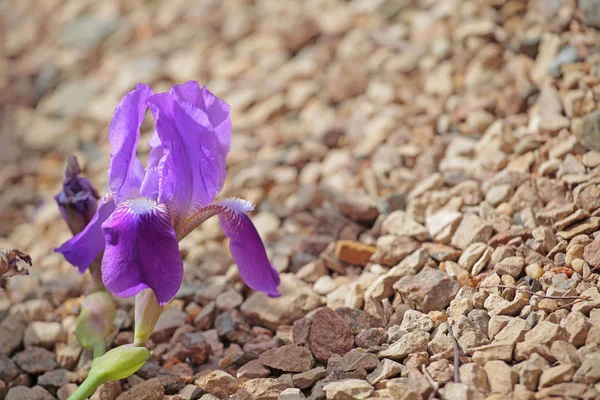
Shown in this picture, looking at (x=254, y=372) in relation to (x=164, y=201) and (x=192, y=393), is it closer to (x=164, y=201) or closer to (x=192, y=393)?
(x=192, y=393)

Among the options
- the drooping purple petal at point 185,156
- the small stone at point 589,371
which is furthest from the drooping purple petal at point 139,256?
the small stone at point 589,371

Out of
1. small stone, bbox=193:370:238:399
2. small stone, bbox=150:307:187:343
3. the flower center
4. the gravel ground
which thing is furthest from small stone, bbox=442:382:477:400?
small stone, bbox=150:307:187:343

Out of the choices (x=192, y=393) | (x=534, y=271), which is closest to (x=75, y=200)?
(x=192, y=393)

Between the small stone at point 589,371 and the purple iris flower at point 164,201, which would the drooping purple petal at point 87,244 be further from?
the small stone at point 589,371

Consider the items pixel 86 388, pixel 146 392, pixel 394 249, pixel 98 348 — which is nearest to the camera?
pixel 86 388

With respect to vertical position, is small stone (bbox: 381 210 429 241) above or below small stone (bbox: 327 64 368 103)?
below

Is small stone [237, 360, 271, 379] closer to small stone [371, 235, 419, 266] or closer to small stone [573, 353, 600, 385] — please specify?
small stone [371, 235, 419, 266]
